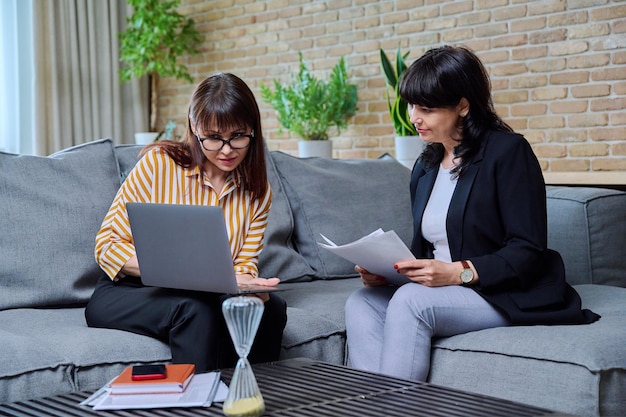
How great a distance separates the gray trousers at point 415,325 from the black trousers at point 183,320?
0.24m

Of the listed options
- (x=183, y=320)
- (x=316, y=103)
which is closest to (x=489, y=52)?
(x=316, y=103)

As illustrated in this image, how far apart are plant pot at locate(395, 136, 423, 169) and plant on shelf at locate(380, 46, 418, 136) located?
0.20 ft

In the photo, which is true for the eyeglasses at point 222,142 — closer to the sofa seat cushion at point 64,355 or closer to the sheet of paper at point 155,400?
the sofa seat cushion at point 64,355

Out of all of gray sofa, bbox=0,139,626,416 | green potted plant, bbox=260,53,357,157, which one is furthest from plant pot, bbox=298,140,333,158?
gray sofa, bbox=0,139,626,416

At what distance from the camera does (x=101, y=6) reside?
6082 mm

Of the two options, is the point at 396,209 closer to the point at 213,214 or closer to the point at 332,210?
the point at 332,210

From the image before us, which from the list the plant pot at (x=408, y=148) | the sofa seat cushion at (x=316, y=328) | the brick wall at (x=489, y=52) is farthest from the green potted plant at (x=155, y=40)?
the sofa seat cushion at (x=316, y=328)

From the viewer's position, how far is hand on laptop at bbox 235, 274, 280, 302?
1.91 m

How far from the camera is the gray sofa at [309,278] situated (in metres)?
1.77

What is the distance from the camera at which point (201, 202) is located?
220 centimetres

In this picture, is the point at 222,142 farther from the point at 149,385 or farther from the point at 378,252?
the point at 149,385

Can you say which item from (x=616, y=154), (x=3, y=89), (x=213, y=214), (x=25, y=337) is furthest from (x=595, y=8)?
(x=3, y=89)

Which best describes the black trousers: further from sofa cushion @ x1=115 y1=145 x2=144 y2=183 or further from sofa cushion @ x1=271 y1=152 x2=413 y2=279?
sofa cushion @ x1=271 y1=152 x2=413 y2=279

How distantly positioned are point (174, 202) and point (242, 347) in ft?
3.17
